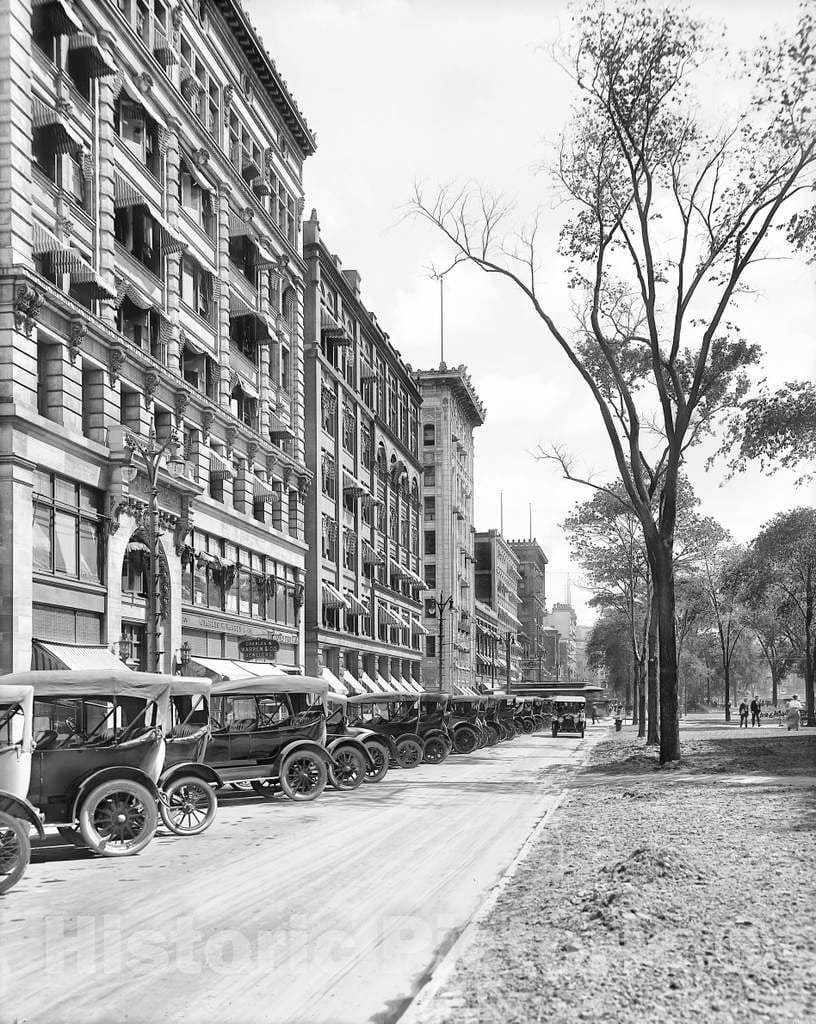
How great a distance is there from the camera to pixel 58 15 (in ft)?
96.3

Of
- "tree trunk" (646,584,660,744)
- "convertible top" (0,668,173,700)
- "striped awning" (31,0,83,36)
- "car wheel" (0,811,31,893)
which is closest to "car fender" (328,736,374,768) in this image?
"convertible top" (0,668,173,700)

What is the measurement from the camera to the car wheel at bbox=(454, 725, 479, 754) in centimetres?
3759

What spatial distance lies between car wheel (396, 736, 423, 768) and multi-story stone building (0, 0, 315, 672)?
6839mm

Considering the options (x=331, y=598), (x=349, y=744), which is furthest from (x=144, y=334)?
(x=331, y=598)

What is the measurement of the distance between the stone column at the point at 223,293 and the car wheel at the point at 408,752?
52.2 ft

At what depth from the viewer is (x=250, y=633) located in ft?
144

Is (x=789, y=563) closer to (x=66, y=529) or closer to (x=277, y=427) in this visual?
(x=277, y=427)

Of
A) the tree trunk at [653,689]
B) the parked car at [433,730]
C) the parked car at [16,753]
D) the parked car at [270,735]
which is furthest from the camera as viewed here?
the tree trunk at [653,689]

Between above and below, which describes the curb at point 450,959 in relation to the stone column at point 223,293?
below

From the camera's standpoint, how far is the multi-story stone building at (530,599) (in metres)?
168

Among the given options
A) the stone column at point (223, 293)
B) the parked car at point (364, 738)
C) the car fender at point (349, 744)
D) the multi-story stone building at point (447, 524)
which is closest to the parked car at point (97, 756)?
the car fender at point (349, 744)

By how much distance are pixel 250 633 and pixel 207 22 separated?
22373 millimetres

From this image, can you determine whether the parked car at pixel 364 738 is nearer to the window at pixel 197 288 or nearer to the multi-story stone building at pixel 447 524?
the window at pixel 197 288

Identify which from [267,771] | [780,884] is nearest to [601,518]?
[267,771]
